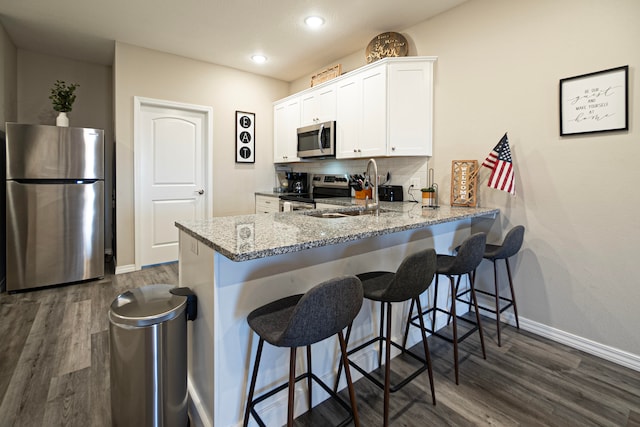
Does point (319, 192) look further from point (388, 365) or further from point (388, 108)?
point (388, 365)

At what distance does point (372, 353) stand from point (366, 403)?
321mm

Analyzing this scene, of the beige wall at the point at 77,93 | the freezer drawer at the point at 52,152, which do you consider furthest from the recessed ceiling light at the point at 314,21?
the beige wall at the point at 77,93

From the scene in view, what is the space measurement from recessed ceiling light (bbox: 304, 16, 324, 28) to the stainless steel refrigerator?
2.49 meters

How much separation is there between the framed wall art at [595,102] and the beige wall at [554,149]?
0.04 m

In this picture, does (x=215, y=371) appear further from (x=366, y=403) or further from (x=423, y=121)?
(x=423, y=121)

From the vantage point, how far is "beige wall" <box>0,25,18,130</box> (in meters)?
3.23

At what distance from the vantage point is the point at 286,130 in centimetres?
456

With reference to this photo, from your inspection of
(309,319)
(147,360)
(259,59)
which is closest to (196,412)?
(147,360)

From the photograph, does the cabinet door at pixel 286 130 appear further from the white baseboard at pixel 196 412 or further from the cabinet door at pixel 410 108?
the white baseboard at pixel 196 412

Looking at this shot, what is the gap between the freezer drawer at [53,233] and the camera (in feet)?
10.2

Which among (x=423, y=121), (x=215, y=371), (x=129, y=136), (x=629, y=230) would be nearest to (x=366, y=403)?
(x=215, y=371)

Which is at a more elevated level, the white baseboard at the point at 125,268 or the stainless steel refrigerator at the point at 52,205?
the stainless steel refrigerator at the point at 52,205

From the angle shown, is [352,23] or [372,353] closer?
[372,353]

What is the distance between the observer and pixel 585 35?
2.13 m
